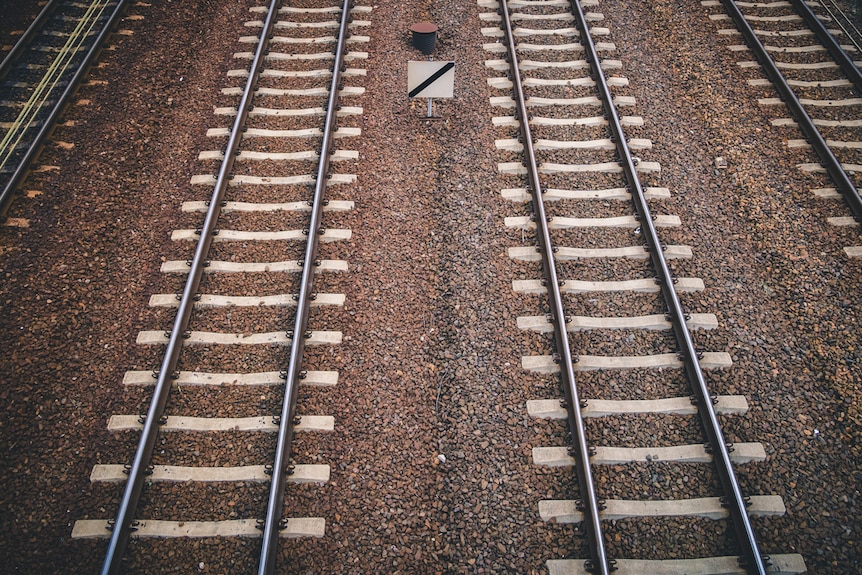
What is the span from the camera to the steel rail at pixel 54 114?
6.70 metres

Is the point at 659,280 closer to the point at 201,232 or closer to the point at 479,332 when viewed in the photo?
the point at 479,332

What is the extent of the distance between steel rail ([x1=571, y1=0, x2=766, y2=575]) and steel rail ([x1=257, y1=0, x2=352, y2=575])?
3936 mm

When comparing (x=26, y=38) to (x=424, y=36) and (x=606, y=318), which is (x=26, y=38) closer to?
(x=424, y=36)

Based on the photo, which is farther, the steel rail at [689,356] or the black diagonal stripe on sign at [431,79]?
the black diagonal stripe on sign at [431,79]

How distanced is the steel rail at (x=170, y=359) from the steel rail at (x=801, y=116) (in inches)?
323

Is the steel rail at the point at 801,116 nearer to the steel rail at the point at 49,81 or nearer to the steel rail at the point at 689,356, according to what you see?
the steel rail at the point at 689,356

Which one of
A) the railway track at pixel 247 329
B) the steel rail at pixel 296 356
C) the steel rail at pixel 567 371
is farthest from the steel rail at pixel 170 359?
the steel rail at pixel 567 371

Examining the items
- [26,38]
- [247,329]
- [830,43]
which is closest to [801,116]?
[830,43]

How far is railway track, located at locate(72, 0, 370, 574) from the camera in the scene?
462cm

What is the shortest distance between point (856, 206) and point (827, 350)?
243cm

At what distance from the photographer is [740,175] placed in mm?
7391

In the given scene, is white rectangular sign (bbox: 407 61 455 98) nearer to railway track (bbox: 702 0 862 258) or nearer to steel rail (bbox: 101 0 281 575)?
steel rail (bbox: 101 0 281 575)

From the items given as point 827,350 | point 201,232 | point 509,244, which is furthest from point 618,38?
point 201,232

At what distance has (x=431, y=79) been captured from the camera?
23.8 ft
